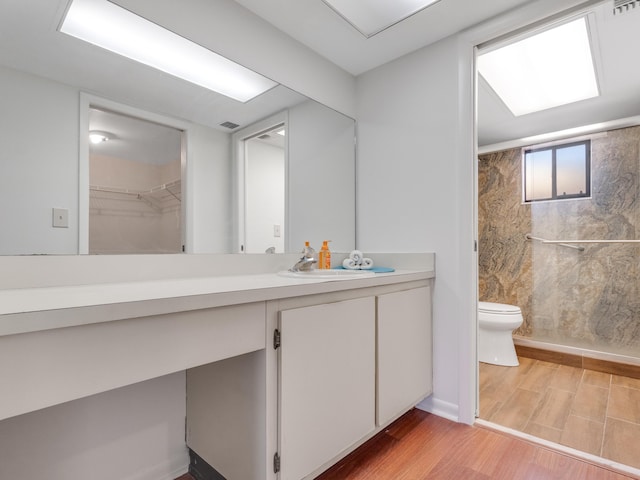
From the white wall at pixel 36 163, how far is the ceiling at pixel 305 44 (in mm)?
79

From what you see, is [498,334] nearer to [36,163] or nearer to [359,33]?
[359,33]

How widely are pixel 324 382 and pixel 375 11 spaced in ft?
5.72

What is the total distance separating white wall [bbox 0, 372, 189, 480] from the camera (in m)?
1.05

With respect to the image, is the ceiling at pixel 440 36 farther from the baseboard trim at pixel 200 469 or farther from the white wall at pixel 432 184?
the baseboard trim at pixel 200 469

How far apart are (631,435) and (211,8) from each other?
2855 mm

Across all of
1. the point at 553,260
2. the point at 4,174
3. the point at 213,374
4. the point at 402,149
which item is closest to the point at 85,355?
the point at 213,374

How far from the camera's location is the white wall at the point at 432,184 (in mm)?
1780

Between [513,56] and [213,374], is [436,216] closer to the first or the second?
[513,56]

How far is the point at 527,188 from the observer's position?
3.09 meters

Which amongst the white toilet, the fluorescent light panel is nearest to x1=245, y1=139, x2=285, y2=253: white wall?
the fluorescent light panel

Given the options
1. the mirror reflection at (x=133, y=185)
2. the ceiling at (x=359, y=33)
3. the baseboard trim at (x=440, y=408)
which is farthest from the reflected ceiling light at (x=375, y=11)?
the baseboard trim at (x=440, y=408)

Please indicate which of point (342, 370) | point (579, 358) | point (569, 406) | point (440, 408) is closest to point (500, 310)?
point (579, 358)

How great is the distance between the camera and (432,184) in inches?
74.7

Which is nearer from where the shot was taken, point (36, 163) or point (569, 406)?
point (36, 163)
